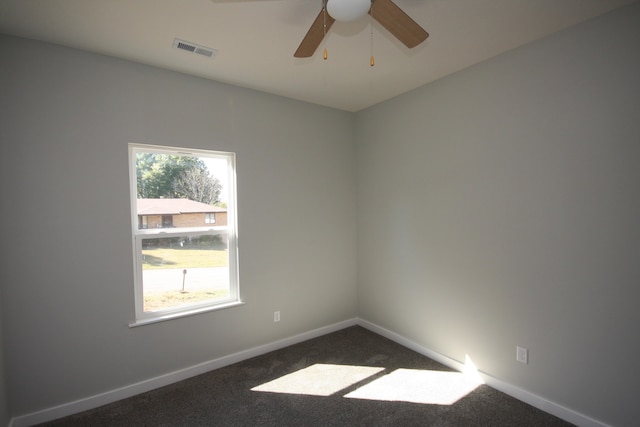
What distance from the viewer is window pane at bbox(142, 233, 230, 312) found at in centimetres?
254

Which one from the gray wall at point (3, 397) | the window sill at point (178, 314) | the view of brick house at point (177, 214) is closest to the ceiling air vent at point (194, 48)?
the view of brick house at point (177, 214)

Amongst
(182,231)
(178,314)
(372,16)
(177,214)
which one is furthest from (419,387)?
Result: (372,16)

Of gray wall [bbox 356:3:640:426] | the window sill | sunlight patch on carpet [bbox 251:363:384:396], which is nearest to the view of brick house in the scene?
the window sill

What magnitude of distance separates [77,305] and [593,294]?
3565 mm

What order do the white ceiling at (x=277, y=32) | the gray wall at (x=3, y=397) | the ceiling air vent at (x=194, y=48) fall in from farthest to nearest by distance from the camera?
the ceiling air vent at (x=194, y=48)
the gray wall at (x=3, y=397)
the white ceiling at (x=277, y=32)

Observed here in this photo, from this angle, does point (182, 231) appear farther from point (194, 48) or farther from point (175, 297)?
point (194, 48)

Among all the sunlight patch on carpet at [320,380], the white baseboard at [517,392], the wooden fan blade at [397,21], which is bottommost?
the sunlight patch on carpet at [320,380]

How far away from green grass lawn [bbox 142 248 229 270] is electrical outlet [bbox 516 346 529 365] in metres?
2.59

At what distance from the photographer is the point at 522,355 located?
2.27 metres

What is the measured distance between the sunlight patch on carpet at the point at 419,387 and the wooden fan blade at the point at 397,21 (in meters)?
2.45

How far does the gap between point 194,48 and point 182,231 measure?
4.86ft

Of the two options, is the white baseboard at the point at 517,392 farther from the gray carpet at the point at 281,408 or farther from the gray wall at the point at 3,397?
the gray wall at the point at 3,397

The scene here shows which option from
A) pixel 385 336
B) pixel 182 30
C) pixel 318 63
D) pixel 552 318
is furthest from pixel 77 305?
pixel 552 318

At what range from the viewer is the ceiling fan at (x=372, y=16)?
1255mm
